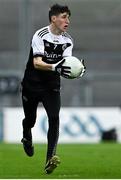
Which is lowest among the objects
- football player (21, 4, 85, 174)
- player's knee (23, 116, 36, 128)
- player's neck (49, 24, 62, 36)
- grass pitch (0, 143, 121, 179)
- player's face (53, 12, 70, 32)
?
grass pitch (0, 143, 121, 179)

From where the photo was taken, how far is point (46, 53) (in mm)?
9680

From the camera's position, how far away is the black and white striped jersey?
959cm

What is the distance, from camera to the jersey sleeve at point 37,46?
953 centimetres

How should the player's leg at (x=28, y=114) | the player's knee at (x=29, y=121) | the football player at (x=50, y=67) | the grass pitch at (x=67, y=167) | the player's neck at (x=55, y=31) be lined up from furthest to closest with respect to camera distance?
the player's knee at (x=29, y=121), the player's leg at (x=28, y=114), the player's neck at (x=55, y=31), the football player at (x=50, y=67), the grass pitch at (x=67, y=167)

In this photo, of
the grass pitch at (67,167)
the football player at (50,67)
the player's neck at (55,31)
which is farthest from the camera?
the player's neck at (55,31)

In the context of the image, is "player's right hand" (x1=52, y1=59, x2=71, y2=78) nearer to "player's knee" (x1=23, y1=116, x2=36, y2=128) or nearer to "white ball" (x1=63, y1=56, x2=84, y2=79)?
"white ball" (x1=63, y1=56, x2=84, y2=79)

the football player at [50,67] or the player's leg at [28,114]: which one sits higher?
the football player at [50,67]

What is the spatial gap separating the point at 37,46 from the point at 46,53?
0.60ft

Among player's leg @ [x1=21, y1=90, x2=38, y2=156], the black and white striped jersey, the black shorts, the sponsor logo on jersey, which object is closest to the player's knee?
player's leg @ [x1=21, y1=90, x2=38, y2=156]

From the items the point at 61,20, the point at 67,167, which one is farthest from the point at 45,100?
the point at 67,167

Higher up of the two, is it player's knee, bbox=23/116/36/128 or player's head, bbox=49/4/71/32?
player's head, bbox=49/4/71/32

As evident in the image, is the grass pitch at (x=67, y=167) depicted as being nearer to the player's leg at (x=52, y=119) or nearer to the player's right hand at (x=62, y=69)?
Result: the player's leg at (x=52, y=119)

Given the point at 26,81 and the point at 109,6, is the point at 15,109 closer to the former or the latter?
the point at 109,6

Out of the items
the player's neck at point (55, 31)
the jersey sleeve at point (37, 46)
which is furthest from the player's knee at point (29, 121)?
the player's neck at point (55, 31)
